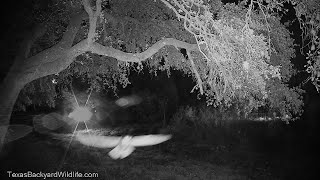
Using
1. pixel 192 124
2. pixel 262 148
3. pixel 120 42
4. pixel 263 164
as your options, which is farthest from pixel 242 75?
pixel 192 124

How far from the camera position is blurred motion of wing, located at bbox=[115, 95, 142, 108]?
29191 mm

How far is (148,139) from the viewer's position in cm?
2141

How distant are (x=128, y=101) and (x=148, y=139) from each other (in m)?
9.32

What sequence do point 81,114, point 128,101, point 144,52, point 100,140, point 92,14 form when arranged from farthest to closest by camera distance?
point 128,101 → point 81,114 → point 100,140 → point 144,52 → point 92,14

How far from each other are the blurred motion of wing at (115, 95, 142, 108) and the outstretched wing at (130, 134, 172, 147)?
22.5ft

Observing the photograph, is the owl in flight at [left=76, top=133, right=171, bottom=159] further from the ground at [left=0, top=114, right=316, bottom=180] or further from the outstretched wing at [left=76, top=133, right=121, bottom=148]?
the ground at [left=0, top=114, right=316, bottom=180]

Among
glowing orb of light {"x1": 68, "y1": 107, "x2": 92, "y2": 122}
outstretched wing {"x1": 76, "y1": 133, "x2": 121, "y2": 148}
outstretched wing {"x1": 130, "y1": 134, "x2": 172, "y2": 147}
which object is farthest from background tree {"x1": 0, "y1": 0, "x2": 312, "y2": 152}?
glowing orb of light {"x1": 68, "y1": 107, "x2": 92, "y2": 122}

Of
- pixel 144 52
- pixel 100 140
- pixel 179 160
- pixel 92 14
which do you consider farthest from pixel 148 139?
pixel 92 14

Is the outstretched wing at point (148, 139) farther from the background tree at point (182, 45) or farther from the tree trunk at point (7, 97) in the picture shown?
the tree trunk at point (7, 97)

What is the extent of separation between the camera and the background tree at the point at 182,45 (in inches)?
188

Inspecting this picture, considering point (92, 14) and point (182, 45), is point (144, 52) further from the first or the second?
point (92, 14)

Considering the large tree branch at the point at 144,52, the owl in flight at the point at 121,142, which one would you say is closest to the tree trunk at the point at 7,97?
the large tree branch at the point at 144,52

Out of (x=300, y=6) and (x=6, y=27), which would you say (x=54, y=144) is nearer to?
(x=6, y=27)

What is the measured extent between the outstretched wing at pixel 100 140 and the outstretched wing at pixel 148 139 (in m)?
1.27
